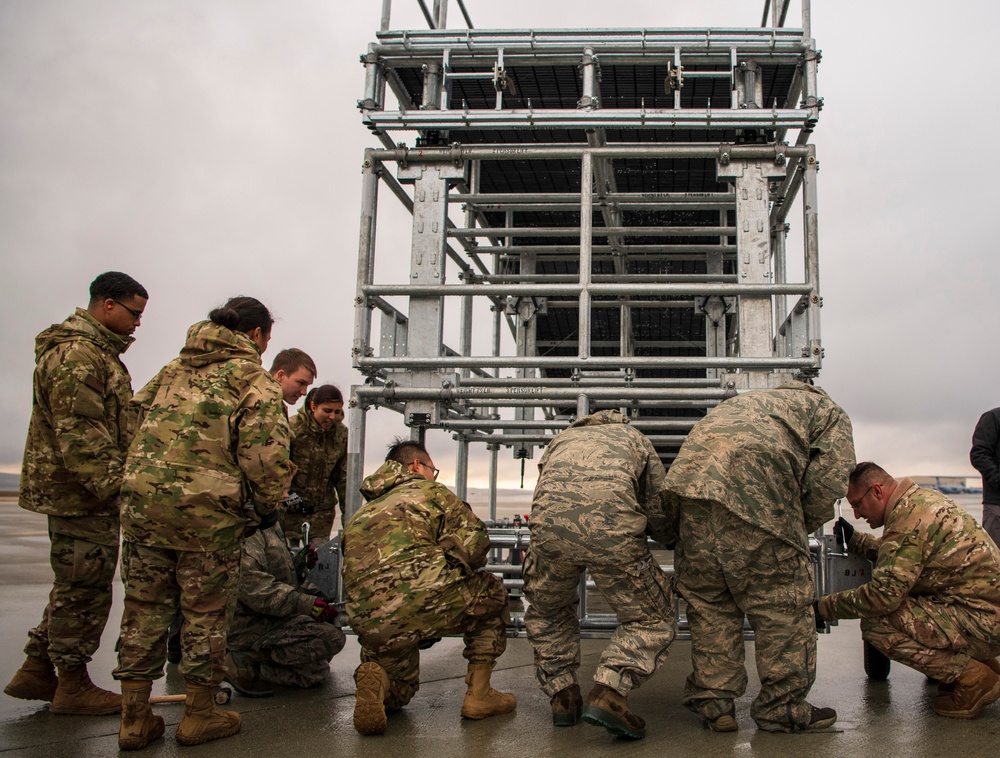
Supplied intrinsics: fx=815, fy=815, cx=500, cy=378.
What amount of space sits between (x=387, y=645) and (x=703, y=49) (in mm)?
4078

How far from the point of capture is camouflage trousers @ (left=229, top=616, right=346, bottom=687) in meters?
4.10

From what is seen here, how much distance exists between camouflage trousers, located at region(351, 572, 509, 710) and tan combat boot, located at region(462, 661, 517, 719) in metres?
0.05

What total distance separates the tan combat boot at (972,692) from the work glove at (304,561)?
3210 millimetres

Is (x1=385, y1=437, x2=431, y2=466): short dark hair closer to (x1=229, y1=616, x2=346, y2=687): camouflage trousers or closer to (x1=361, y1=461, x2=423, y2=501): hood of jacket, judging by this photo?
(x1=361, y1=461, x2=423, y2=501): hood of jacket

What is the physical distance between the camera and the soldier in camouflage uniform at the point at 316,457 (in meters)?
5.21

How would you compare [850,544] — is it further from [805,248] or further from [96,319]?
[96,319]

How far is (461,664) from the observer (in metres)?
4.96

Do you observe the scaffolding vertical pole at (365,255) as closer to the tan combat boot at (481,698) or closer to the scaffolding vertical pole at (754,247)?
the tan combat boot at (481,698)

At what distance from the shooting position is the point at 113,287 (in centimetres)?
385

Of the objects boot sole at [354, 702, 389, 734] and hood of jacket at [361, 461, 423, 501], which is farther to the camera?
hood of jacket at [361, 461, 423, 501]

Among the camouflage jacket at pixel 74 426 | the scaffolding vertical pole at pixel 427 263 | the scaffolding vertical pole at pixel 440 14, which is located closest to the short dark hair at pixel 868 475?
the scaffolding vertical pole at pixel 427 263

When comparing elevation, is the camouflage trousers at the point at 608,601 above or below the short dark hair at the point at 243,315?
below

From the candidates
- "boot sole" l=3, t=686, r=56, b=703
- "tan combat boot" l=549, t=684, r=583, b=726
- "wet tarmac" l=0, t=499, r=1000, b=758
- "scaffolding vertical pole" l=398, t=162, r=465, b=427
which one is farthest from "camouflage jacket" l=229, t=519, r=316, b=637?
"tan combat boot" l=549, t=684, r=583, b=726

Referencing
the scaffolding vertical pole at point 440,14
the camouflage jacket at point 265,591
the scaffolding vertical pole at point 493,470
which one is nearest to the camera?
the camouflage jacket at point 265,591
